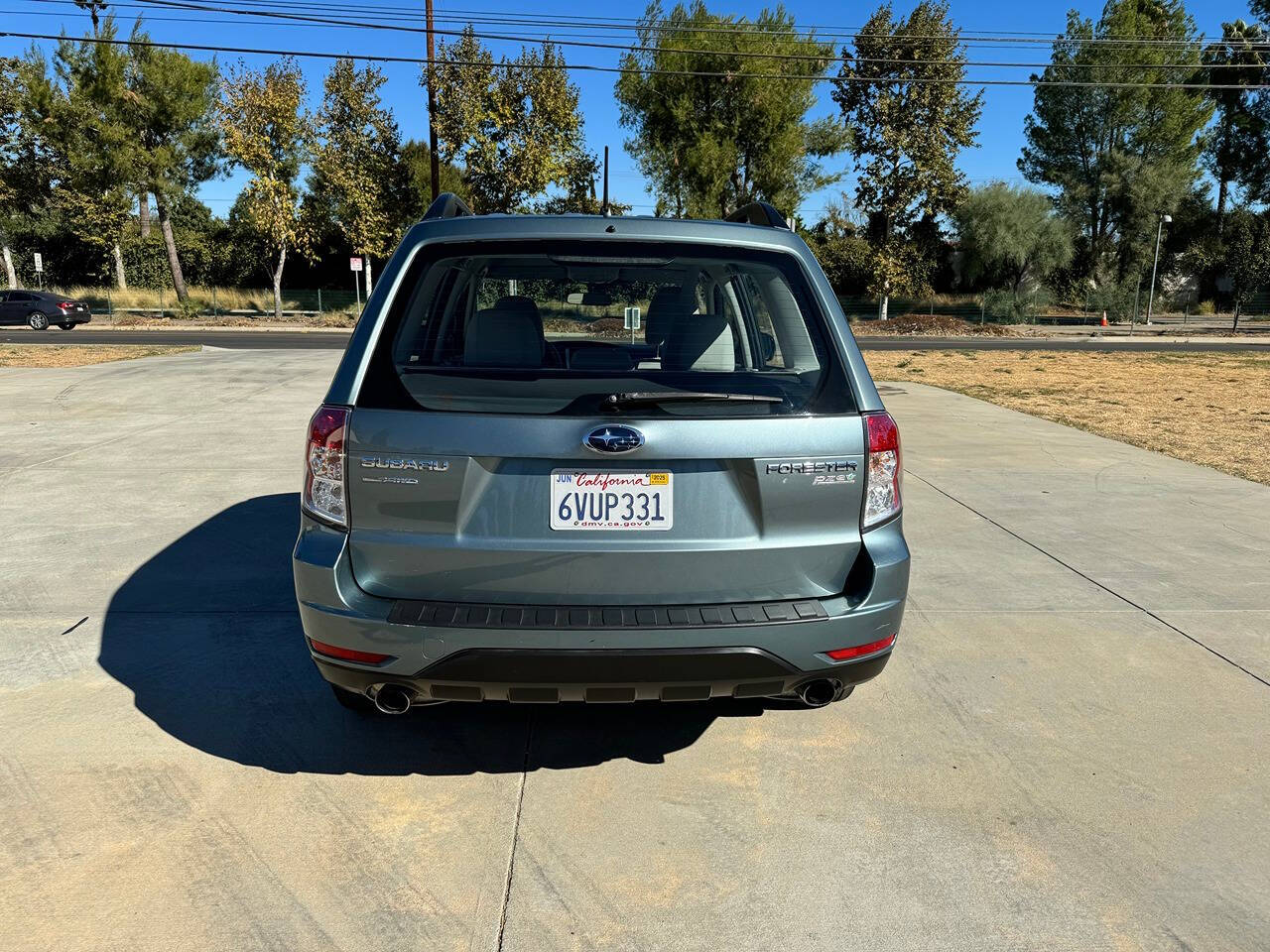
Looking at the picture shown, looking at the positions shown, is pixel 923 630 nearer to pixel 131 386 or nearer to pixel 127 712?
pixel 127 712

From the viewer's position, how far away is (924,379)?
1745 centimetres

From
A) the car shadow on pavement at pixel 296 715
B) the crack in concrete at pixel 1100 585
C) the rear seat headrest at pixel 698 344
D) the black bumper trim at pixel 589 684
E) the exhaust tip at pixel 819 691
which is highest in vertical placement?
the rear seat headrest at pixel 698 344

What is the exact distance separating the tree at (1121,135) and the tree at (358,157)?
111 feet

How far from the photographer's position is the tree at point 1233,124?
49.9 metres

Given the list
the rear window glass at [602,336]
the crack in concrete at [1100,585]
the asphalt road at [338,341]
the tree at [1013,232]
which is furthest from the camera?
the tree at [1013,232]

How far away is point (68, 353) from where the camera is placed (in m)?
20.3

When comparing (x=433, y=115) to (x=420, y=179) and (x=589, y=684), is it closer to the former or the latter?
(x=420, y=179)

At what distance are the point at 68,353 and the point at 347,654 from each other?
832 inches

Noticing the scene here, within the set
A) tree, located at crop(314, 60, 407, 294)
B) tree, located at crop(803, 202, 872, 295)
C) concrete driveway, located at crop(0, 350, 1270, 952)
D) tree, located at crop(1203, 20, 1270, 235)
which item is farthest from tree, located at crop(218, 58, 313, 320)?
tree, located at crop(1203, 20, 1270, 235)

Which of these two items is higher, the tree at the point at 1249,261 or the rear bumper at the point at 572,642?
the tree at the point at 1249,261

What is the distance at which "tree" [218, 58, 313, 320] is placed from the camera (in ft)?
118

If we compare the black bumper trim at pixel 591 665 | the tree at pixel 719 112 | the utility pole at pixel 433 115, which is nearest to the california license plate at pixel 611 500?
the black bumper trim at pixel 591 665

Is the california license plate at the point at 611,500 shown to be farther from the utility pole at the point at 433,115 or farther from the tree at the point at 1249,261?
the tree at the point at 1249,261

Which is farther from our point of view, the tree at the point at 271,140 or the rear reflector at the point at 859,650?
the tree at the point at 271,140
